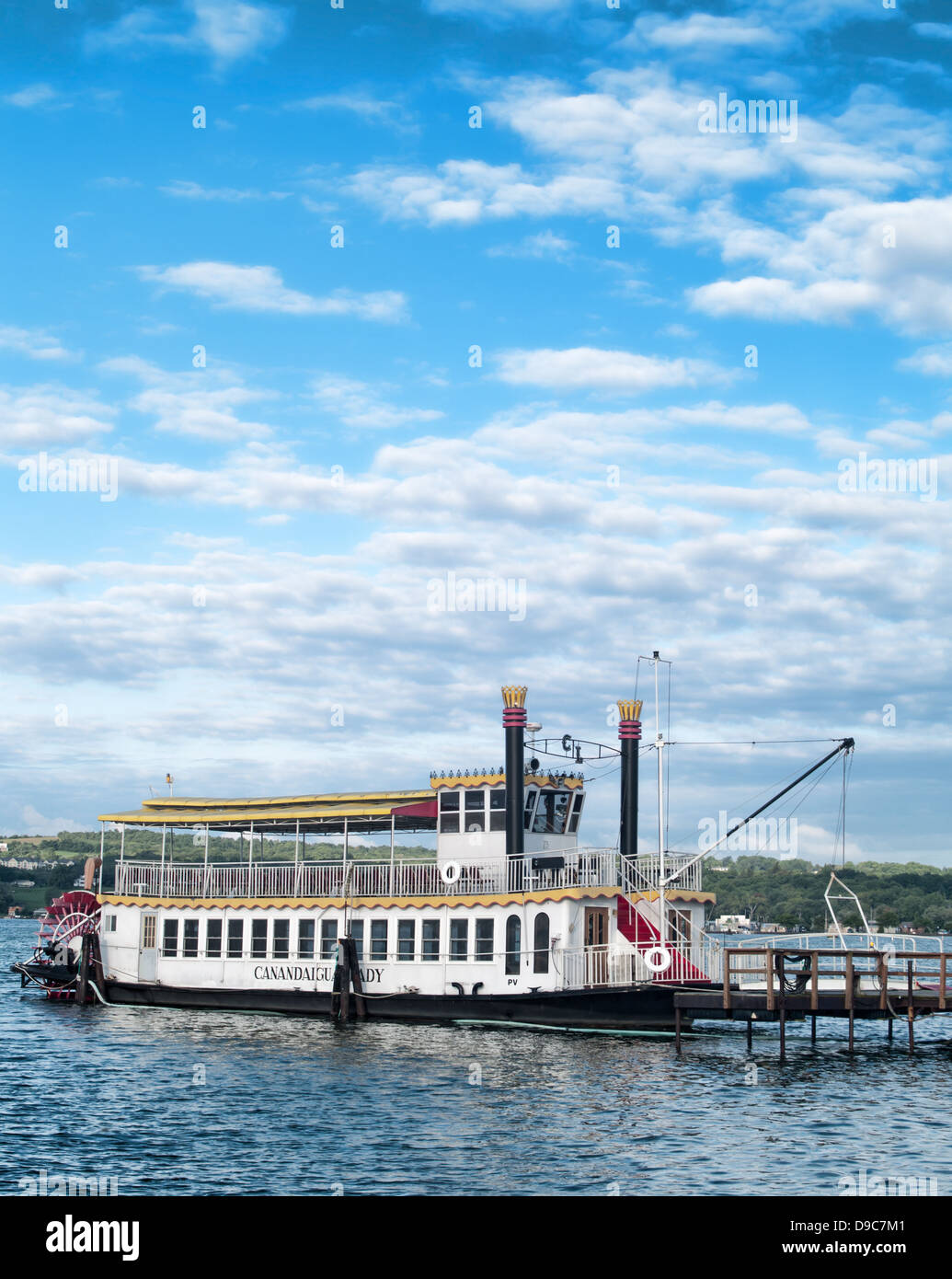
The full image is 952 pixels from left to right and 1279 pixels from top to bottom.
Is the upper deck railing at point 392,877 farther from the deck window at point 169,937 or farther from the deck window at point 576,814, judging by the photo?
the deck window at point 576,814

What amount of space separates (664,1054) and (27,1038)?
2093 cm

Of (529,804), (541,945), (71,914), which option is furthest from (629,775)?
(71,914)

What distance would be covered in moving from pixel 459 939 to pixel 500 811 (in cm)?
441

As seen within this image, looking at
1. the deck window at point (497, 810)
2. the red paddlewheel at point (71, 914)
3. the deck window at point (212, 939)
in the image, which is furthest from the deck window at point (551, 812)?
the red paddlewheel at point (71, 914)

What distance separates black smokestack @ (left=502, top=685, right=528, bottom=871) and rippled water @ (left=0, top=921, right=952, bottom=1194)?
5855 millimetres

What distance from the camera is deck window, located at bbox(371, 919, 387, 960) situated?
42125 mm

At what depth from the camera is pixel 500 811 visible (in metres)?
42.3

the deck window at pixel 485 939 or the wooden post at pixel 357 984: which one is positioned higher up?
the deck window at pixel 485 939

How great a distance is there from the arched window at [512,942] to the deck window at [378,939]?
185 inches

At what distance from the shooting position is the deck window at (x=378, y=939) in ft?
138

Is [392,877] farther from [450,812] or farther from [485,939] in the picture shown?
[485,939]
